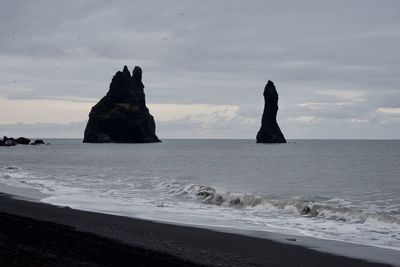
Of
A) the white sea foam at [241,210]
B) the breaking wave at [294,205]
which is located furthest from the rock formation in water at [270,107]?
the breaking wave at [294,205]

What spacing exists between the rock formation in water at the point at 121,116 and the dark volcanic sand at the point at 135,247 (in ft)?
546

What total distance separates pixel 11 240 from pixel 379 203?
19693 mm

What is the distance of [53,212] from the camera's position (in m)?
20.6

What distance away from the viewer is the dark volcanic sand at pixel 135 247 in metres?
10.6

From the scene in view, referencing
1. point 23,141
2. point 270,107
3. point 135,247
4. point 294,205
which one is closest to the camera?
point 135,247

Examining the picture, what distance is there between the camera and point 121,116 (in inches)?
7136

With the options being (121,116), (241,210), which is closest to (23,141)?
(121,116)

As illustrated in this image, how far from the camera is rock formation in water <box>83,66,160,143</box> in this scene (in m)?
183

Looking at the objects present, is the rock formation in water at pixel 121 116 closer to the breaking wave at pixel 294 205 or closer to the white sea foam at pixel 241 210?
the white sea foam at pixel 241 210

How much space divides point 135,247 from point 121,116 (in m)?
171

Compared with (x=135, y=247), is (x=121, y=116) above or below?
above

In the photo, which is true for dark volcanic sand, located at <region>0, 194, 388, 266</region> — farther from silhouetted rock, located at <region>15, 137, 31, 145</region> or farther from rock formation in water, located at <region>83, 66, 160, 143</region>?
silhouetted rock, located at <region>15, 137, 31, 145</region>

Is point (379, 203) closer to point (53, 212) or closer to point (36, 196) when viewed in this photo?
point (53, 212)

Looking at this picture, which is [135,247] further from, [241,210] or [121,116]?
[121,116]
